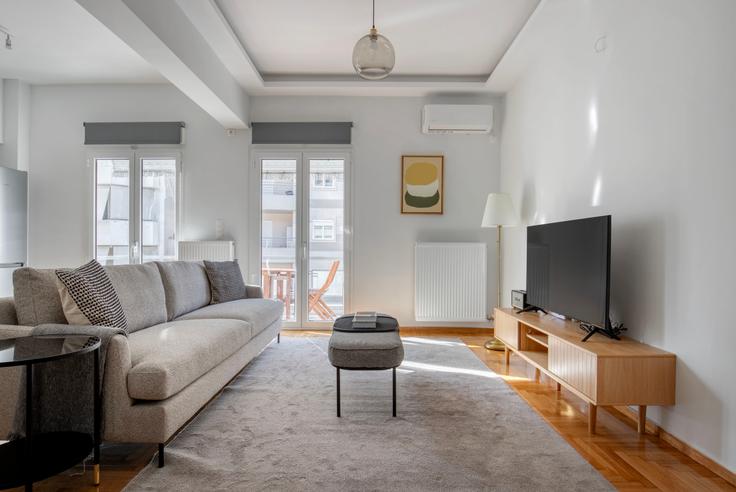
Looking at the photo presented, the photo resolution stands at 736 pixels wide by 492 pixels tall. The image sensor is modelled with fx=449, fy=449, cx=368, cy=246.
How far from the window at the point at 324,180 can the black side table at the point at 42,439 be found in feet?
12.2

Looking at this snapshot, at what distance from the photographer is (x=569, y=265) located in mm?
3066

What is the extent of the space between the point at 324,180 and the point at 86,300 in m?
3.44

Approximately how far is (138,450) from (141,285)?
1.21 meters

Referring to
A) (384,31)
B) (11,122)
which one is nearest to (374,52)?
(384,31)

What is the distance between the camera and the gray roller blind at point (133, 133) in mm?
5387

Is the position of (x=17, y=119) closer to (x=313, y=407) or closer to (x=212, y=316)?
(x=212, y=316)

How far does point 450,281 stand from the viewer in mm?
5328

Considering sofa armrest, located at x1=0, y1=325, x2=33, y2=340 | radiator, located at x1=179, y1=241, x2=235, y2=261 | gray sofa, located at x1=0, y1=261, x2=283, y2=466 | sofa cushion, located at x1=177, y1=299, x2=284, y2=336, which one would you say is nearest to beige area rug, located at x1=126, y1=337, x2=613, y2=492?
gray sofa, located at x1=0, y1=261, x2=283, y2=466

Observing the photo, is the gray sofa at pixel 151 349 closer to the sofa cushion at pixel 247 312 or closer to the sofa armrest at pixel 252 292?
the sofa cushion at pixel 247 312

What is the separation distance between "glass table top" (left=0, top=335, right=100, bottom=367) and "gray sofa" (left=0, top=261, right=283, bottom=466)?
0.16 meters

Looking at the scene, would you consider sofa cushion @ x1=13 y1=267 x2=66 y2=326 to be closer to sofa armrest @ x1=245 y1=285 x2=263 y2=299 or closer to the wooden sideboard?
sofa armrest @ x1=245 y1=285 x2=263 y2=299

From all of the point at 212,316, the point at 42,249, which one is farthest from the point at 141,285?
the point at 42,249

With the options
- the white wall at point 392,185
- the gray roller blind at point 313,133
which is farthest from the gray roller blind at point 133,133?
the gray roller blind at point 313,133

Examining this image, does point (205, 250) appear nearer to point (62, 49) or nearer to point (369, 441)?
point (62, 49)
